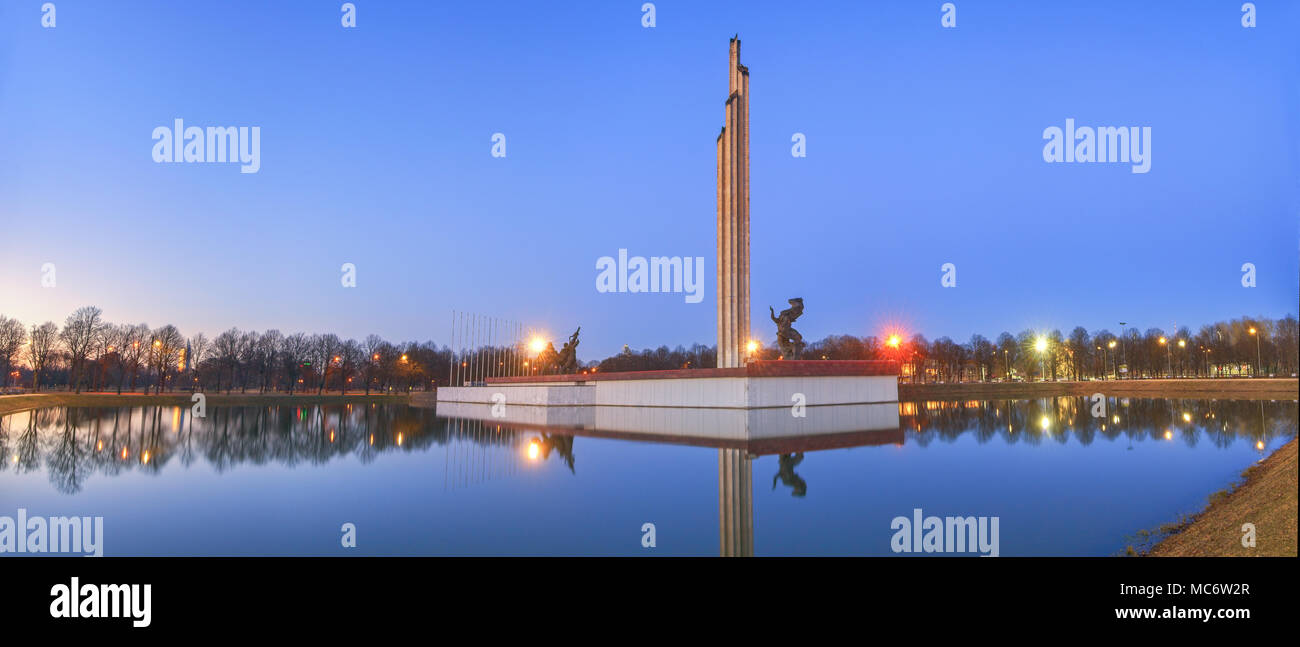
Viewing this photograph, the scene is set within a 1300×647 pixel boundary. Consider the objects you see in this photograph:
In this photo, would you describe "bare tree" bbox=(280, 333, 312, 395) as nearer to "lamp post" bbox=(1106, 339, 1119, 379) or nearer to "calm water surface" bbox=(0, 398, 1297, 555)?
"calm water surface" bbox=(0, 398, 1297, 555)

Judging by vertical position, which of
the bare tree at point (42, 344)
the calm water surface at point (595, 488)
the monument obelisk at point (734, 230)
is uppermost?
the monument obelisk at point (734, 230)

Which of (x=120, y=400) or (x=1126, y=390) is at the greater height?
(x=120, y=400)

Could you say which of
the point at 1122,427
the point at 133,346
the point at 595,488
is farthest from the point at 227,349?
the point at 1122,427

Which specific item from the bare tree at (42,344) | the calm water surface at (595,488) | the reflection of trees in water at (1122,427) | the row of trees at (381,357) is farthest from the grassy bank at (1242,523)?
the bare tree at (42,344)

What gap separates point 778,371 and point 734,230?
924cm

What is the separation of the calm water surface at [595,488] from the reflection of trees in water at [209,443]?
146 mm

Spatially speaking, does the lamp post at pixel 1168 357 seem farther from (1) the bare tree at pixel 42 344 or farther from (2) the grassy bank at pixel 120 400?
(1) the bare tree at pixel 42 344

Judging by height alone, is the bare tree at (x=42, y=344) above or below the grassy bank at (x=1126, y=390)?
above

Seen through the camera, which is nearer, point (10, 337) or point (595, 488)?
point (595, 488)

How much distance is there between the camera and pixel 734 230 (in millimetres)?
34719

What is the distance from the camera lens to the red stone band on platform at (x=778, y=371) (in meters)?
29.4

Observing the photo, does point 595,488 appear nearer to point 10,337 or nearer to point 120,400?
point 120,400

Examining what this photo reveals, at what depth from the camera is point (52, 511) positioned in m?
9.86
